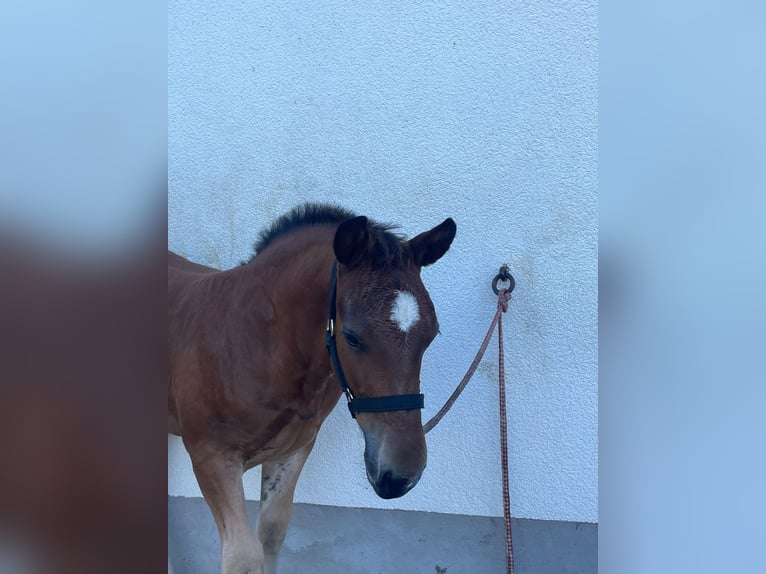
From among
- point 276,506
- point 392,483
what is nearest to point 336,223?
point 392,483

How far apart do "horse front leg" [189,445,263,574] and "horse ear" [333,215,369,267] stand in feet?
2.73

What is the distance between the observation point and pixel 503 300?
2646 millimetres

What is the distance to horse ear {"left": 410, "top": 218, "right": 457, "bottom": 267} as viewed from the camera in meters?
2.11

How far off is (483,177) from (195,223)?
4.80ft

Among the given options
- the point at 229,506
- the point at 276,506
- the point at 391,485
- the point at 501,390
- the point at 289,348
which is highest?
the point at 289,348

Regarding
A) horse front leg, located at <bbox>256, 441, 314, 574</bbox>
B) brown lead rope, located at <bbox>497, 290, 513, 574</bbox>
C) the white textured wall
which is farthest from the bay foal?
the white textured wall

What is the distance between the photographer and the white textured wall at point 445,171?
2.69 m

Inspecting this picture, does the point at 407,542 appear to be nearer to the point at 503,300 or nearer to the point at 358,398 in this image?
the point at 503,300

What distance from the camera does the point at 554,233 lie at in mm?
2723

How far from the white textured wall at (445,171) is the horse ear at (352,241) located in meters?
0.98

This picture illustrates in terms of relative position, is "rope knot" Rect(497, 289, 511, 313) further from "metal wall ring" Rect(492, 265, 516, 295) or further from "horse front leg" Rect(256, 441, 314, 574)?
"horse front leg" Rect(256, 441, 314, 574)

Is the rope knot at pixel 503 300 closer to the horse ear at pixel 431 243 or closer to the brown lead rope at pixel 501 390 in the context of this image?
the brown lead rope at pixel 501 390

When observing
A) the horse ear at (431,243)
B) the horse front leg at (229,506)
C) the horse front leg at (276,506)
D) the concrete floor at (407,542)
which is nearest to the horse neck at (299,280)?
the horse ear at (431,243)

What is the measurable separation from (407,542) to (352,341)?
4.78 feet
